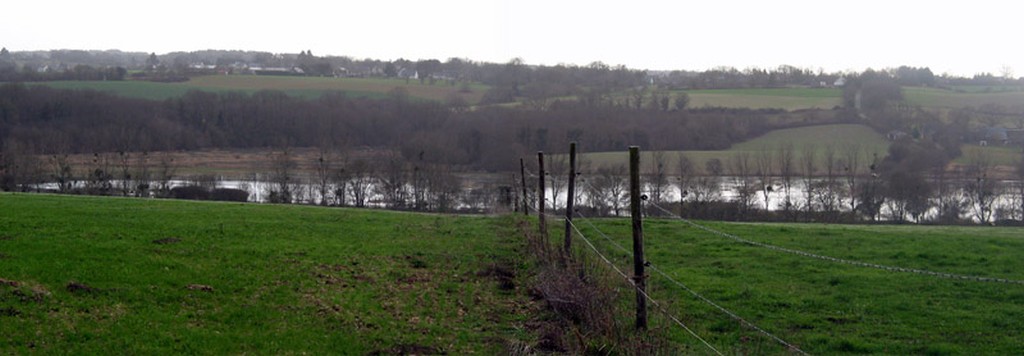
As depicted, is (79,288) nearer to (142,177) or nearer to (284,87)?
(142,177)

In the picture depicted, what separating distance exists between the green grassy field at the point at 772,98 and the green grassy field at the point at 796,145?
9.27m

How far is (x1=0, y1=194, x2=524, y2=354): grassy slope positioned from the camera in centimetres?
984

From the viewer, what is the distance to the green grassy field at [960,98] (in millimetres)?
76000

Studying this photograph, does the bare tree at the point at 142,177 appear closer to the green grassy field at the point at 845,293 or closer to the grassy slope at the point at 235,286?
the grassy slope at the point at 235,286

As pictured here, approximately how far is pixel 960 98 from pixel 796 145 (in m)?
25.1

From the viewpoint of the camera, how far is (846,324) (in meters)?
11.3

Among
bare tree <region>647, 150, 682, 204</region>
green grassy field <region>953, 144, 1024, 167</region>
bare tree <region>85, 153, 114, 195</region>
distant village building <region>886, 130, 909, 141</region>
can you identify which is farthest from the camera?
distant village building <region>886, 130, 909, 141</region>

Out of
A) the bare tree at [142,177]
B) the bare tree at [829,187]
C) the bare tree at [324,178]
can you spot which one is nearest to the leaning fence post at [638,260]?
the bare tree at [829,187]

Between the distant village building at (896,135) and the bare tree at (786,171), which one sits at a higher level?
the distant village building at (896,135)

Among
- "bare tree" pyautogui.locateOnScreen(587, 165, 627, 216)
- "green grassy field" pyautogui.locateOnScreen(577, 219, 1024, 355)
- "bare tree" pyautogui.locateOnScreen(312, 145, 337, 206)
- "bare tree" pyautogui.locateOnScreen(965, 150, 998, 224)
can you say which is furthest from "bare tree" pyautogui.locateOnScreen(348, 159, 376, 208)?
"bare tree" pyautogui.locateOnScreen(965, 150, 998, 224)

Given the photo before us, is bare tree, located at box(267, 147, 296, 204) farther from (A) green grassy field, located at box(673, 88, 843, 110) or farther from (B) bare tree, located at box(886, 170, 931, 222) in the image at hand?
(A) green grassy field, located at box(673, 88, 843, 110)

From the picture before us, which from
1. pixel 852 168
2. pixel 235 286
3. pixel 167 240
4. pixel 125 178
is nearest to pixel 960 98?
pixel 852 168

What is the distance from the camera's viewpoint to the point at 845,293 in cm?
1302

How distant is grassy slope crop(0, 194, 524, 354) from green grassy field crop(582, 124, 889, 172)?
40.5 metres
